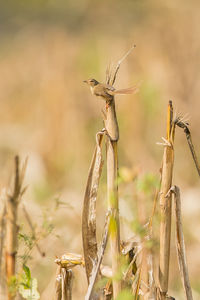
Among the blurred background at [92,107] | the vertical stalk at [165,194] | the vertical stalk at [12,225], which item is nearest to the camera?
the vertical stalk at [12,225]

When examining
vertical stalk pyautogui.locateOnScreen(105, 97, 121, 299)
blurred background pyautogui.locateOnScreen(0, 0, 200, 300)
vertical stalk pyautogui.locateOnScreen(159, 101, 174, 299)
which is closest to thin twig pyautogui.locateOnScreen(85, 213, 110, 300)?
vertical stalk pyautogui.locateOnScreen(105, 97, 121, 299)

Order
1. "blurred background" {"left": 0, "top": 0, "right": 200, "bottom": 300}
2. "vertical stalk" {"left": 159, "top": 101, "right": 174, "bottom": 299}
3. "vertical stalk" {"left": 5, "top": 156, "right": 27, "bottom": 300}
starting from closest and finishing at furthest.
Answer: "vertical stalk" {"left": 5, "top": 156, "right": 27, "bottom": 300}
"vertical stalk" {"left": 159, "top": 101, "right": 174, "bottom": 299}
"blurred background" {"left": 0, "top": 0, "right": 200, "bottom": 300}

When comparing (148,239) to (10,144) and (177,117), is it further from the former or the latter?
(10,144)

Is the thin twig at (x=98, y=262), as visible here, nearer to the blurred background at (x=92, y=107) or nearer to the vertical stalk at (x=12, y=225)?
the vertical stalk at (x=12, y=225)

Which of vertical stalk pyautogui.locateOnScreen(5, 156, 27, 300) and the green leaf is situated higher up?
vertical stalk pyautogui.locateOnScreen(5, 156, 27, 300)

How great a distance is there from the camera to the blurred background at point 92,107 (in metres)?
2.88

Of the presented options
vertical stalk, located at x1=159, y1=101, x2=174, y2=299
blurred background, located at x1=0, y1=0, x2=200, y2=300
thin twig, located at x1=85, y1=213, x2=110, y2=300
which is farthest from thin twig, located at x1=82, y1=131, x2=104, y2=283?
blurred background, located at x1=0, y1=0, x2=200, y2=300

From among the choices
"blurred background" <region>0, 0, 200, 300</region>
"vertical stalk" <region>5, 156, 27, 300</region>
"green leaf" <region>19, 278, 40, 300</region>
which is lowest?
"green leaf" <region>19, 278, 40, 300</region>

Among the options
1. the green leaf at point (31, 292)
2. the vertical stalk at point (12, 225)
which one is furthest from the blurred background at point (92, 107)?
the vertical stalk at point (12, 225)

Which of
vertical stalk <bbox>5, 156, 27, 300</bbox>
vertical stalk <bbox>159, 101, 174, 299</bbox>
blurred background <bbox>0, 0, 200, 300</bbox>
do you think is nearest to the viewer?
vertical stalk <bbox>5, 156, 27, 300</bbox>

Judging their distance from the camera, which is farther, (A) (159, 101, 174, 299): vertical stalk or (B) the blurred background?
(B) the blurred background

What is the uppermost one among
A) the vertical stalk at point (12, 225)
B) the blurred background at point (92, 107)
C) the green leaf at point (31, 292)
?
the blurred background at point (92, 107)

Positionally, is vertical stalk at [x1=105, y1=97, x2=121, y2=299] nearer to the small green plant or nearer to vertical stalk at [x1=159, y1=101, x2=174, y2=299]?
vertical stalk at [x1=159, y1=101, x2=174, y2=299]

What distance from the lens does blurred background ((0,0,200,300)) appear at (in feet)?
9.43
